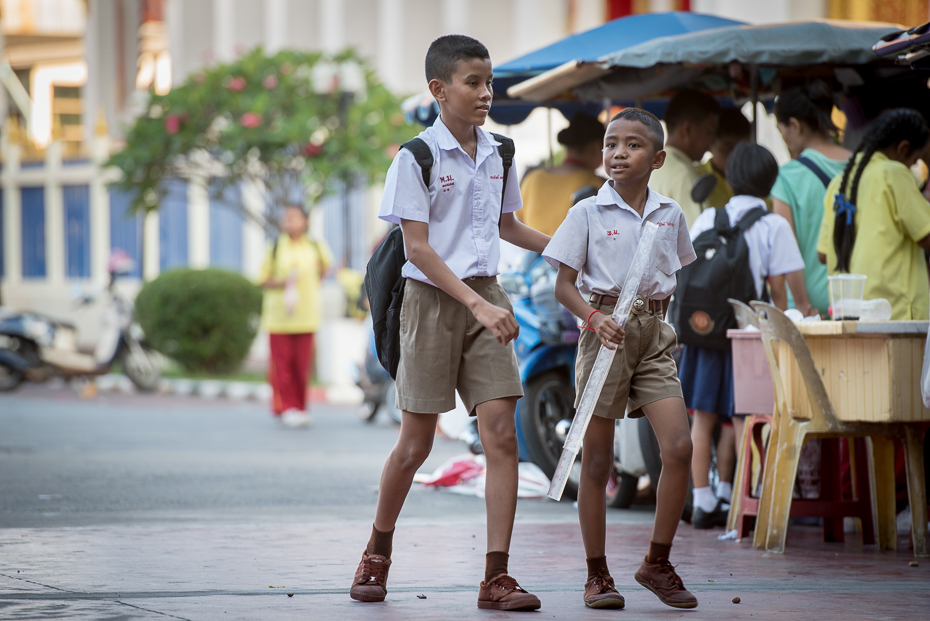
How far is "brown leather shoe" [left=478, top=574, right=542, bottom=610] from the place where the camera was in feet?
15.0

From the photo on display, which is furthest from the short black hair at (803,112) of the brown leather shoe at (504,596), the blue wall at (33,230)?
the blue wall at (33,230)

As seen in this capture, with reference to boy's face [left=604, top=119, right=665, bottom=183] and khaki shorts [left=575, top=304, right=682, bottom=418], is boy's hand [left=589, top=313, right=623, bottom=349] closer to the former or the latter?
khaki shorts [left=575, top=304, right=682, bottom=418]

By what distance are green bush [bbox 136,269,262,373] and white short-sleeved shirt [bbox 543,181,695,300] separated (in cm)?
1523

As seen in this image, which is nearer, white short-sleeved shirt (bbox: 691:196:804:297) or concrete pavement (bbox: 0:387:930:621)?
concrete pavement (bbox: 0:387:930:621)

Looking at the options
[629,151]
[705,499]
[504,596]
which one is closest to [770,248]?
[705,499]

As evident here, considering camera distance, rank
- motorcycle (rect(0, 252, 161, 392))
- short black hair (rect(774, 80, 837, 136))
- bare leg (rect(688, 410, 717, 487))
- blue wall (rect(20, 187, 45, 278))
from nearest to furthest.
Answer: bare leg (rect(688, 410, 717, 487)) → short black hair (rect(774, 80, 837, 136)) → motorcycle (rect(0, 252, 161, 392)) → blue wall (rect(20, 187, 45, 278))

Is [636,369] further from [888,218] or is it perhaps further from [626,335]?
[888,218]

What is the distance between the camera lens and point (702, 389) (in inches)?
267

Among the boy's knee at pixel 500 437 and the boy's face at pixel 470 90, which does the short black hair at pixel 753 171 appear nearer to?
the boy's face at pixel 470 90

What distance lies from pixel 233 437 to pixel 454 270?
26.2 ft

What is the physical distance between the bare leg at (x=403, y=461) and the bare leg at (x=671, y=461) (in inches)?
30.7

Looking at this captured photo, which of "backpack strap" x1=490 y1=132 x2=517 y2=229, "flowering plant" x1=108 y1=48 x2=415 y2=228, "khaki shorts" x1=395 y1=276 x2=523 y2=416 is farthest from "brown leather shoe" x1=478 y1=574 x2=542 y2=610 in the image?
"flowering plant" x1=108 y1=48 x2=415 y2=228

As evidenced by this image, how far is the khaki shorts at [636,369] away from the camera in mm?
4770

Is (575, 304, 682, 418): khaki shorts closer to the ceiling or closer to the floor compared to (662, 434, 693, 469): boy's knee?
closer to the ceiling
